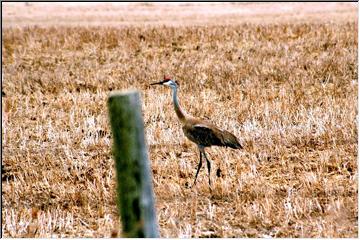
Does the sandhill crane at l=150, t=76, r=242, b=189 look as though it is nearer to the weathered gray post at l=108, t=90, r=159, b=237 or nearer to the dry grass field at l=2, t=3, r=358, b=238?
the dry grass field at l=2, t=3, r=358, b=238

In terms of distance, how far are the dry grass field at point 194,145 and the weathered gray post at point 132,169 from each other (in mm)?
2255

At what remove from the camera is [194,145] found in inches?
336

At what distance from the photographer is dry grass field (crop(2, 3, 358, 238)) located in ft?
19.5

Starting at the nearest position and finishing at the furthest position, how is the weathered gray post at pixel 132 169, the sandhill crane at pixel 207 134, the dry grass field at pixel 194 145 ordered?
the weathered gray post at pixel 132 169
the dry grass field at pixel 194 145
the sandhill crane at pixel 207 134

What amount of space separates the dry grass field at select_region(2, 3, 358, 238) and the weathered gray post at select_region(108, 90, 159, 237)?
7.40 ft

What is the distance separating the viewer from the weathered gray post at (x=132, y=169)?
3266mm

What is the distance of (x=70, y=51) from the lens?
1953 cm

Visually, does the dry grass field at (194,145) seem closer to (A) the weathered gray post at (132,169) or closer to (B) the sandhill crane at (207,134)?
(B) the sandhill crane at (207,134)

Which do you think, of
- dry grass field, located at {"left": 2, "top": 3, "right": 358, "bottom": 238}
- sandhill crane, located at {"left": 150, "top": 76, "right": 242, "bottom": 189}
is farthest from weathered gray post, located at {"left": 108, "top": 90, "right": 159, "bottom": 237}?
sandhill crane, located at {"left": 150, "top": 76, "right": 242, "bottom": 189}

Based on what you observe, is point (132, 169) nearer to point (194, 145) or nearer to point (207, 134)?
point (207, 134)

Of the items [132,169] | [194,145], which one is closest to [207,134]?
[194,145]

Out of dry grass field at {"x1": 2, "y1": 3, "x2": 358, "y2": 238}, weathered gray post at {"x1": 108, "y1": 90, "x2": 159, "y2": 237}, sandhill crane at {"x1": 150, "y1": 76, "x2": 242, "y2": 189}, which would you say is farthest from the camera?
sandhill crane at {"x1": 150, "y1": 76, "x2": 242, "y2": 189}

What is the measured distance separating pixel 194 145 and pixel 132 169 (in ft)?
17.2

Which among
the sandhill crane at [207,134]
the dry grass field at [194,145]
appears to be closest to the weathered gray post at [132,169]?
the dry grass field at [194,145]
